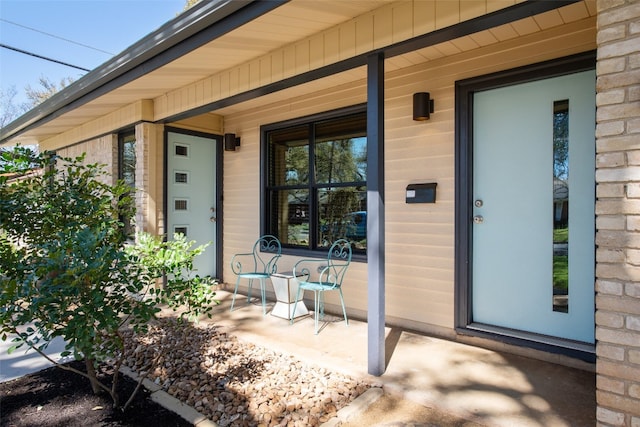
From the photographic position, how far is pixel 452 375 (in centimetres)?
246

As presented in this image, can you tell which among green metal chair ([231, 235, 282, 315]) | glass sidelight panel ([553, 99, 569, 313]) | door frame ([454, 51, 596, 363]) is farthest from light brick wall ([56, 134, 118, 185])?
glass sidelight panel ([553, 99, 569, 313])

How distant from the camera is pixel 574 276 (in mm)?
2639

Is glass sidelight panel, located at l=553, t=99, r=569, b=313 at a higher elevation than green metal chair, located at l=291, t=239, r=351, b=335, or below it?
higher

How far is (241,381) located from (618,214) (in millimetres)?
2209

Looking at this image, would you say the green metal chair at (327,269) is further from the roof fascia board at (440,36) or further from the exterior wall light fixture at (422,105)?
the roof fascia board at (440,36)

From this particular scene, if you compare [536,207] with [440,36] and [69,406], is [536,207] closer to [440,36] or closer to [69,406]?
[440,36]

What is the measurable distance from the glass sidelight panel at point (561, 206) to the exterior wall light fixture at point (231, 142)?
3689mm

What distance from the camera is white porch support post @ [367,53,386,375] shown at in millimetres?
2492

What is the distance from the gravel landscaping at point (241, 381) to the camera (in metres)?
2.03

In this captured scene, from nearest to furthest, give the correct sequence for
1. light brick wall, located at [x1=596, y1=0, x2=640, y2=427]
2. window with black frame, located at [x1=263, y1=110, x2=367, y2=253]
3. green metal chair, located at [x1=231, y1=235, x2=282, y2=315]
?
light brick wall, located at [x1=596, y1=0, x2=640, y2=427] < window with black frame, located at [x1=263, y1=110, x2=367, y2=253] < green metal chair, located at [x1=231, y1=235, x2=282, y2=315]

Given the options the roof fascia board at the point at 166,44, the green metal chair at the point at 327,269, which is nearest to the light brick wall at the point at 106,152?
the roof fascia board at the point at 166,44

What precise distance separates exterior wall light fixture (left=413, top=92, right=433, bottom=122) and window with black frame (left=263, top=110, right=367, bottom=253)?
29.0 inches

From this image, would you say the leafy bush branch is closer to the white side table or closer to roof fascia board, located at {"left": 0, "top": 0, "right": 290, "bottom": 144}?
roof fascia board, located at {"left": 0, "top": 0, "right": 290, "bottom": 144}

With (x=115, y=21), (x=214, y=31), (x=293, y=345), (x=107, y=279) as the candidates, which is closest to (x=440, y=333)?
(x=293, y=345)
